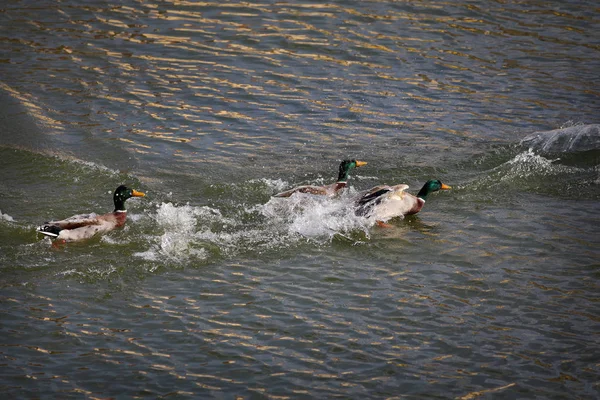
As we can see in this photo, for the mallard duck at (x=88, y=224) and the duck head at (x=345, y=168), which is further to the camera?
the duck head at (x=345, y=168)

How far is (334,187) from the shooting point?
10.4 meters

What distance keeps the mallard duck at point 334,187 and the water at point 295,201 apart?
0.65 ft

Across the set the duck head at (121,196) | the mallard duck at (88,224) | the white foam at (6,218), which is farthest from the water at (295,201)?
the duck head at (121,196)

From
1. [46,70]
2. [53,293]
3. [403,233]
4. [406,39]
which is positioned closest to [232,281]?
[53,293]

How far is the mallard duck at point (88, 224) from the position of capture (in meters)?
8.83

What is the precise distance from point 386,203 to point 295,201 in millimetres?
1064

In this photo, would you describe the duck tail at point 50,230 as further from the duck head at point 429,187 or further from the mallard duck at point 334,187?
the duck head at point 429,187

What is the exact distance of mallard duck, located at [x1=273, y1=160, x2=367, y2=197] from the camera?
10.1 meters

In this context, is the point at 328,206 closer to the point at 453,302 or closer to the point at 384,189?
the point at 384,189

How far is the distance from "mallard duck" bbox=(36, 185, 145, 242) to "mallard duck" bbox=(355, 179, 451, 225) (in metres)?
2.59

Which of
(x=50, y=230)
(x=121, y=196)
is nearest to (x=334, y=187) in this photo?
(x=121, y=196)

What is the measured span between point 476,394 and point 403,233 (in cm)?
337

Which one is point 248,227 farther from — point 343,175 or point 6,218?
point 6,218

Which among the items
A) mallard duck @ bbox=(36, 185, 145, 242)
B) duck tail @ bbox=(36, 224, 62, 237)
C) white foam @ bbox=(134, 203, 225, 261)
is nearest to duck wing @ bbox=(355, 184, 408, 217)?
white foam @ bbox=(134, 203, 225, 261)
